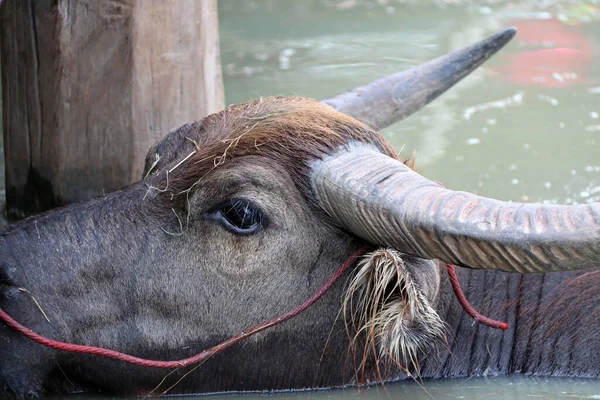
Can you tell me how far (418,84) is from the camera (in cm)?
552

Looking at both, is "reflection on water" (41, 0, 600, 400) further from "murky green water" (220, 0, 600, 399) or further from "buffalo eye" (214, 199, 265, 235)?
"buffalo eye" (214, 199, 265, 235)

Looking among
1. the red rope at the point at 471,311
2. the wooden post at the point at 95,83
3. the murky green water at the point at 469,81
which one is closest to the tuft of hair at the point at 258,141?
the red rope at the point at 471,311

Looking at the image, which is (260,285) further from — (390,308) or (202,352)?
(390,308)

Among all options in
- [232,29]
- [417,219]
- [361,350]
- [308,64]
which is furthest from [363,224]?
[232,29]

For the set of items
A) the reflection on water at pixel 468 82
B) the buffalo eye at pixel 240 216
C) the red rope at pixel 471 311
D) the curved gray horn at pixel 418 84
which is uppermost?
the curved gray horn at pixel 418 84

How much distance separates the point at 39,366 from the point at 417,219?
1.66 meters

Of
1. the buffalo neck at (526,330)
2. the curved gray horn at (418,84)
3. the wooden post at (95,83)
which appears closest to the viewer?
the buffalo neck at (526,330)

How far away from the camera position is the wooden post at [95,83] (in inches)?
199

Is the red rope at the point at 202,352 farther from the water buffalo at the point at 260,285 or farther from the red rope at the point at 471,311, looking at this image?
the red rope at the point at 471,311

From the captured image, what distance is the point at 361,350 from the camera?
14.0ft

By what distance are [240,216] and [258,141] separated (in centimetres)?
33

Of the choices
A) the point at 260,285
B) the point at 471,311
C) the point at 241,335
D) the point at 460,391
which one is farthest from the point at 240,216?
the point at 460,391

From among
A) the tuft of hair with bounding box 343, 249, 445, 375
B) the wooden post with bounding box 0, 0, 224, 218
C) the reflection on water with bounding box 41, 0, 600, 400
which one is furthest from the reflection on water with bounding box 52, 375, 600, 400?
the wooden post with bounding box 0, 0, 224, 218

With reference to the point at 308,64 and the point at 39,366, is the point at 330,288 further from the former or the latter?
the point at 308,64
